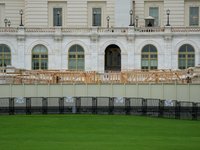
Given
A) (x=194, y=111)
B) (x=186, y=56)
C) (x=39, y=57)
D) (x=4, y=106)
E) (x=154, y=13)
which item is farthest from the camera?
(x=154, y=13)

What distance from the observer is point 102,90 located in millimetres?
41094

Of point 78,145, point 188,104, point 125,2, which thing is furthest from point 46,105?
point 125,2

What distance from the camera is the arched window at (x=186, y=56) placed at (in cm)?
6016

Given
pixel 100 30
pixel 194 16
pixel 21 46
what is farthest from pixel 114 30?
pixel 194 16

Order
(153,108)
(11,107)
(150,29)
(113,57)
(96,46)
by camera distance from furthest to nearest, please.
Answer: (113,57), (150,29), (96,46), (11,107), (153,108)

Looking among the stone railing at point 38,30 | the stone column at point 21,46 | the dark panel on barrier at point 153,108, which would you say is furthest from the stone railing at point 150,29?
the dark panel on barrier at point 153,108

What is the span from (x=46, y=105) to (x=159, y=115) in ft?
30.5

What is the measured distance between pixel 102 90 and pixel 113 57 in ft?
84.2

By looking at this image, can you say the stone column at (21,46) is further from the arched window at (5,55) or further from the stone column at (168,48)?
the stone column at (168,48)

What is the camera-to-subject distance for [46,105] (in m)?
34.7

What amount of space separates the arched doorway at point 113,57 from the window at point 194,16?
681 inches

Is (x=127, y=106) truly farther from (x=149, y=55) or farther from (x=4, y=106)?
(x=149, y=55)

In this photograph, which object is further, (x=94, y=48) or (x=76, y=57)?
(x=76, y=57)

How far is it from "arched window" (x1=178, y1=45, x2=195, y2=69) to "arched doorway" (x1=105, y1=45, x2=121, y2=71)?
9.83 metres
